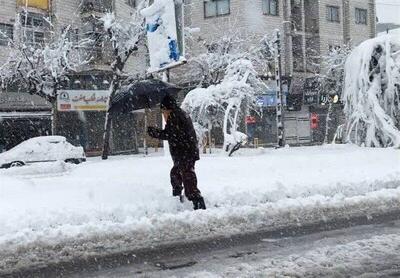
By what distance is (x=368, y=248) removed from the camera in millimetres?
5605

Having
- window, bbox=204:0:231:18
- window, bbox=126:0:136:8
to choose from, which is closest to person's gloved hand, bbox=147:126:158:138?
window, bbox=126:0:136:8

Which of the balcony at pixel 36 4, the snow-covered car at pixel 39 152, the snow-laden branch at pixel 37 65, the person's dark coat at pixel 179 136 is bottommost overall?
the snow-covered car at pixel 39 152

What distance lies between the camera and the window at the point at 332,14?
139 feet

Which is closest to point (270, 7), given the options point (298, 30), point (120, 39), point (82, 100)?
point (298, 30)

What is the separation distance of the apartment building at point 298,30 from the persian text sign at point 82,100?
9.12 m

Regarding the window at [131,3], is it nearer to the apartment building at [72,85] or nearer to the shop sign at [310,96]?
the apartment building at [72,85]

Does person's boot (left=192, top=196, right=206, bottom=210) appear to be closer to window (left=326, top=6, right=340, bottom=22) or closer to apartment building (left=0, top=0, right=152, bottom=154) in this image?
apartment building (left=0, top=0, right=152, bottom=154)

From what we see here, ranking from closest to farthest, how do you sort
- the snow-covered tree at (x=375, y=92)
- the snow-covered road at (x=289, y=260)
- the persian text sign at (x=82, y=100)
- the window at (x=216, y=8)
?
the snow-covered road at (x=289, y=260)
the snow-covered tree at (x=375, y=92)
the persian text sign at (x=82, y=100)
the window at (x=216, y=8)

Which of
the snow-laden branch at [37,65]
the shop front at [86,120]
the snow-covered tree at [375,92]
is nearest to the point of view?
the snow-covered tree at [375,92]

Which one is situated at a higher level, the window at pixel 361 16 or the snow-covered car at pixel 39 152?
the window at pixel 361 16

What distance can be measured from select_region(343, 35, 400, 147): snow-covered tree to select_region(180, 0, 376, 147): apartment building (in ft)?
53.7

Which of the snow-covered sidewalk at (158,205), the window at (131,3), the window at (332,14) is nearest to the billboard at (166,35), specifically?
the snow-covered sidewalk at (158,205)

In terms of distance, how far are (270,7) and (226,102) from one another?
18874mm

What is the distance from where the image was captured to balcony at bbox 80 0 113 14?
30781mm
